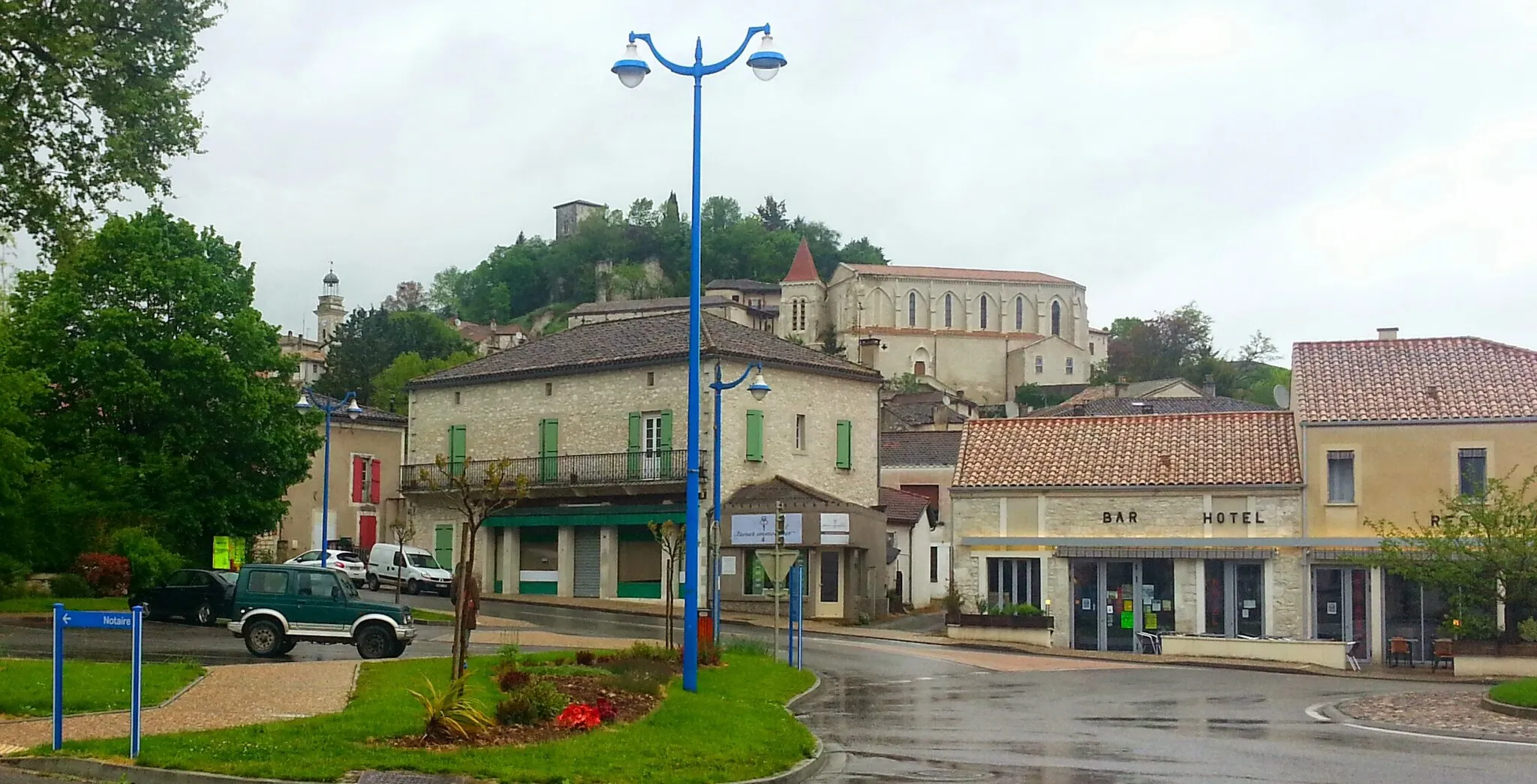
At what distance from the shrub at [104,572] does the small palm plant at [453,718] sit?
2559 centimetres

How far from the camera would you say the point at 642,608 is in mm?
45969

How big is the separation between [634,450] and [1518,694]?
3089 cm

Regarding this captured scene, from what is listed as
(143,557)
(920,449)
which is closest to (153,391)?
(143,557)

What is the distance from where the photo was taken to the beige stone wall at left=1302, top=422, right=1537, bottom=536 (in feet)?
124

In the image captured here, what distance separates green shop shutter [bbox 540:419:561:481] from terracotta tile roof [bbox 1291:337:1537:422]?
2341cm

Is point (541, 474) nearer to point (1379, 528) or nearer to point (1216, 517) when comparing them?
point (1216, 517)

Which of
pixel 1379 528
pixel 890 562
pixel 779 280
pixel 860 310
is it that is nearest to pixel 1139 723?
pixel 1379 528

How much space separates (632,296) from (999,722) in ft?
487

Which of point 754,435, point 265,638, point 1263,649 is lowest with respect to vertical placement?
point 1263,649

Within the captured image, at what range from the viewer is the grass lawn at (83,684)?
667 inches

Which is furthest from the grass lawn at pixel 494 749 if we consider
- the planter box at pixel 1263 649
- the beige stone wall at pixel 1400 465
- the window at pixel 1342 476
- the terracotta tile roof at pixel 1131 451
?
the window at pixel 1342 476

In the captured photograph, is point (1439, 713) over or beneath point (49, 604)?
beneath

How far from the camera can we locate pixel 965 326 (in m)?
146

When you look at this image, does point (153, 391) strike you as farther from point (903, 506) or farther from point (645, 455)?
point (903, 506)
